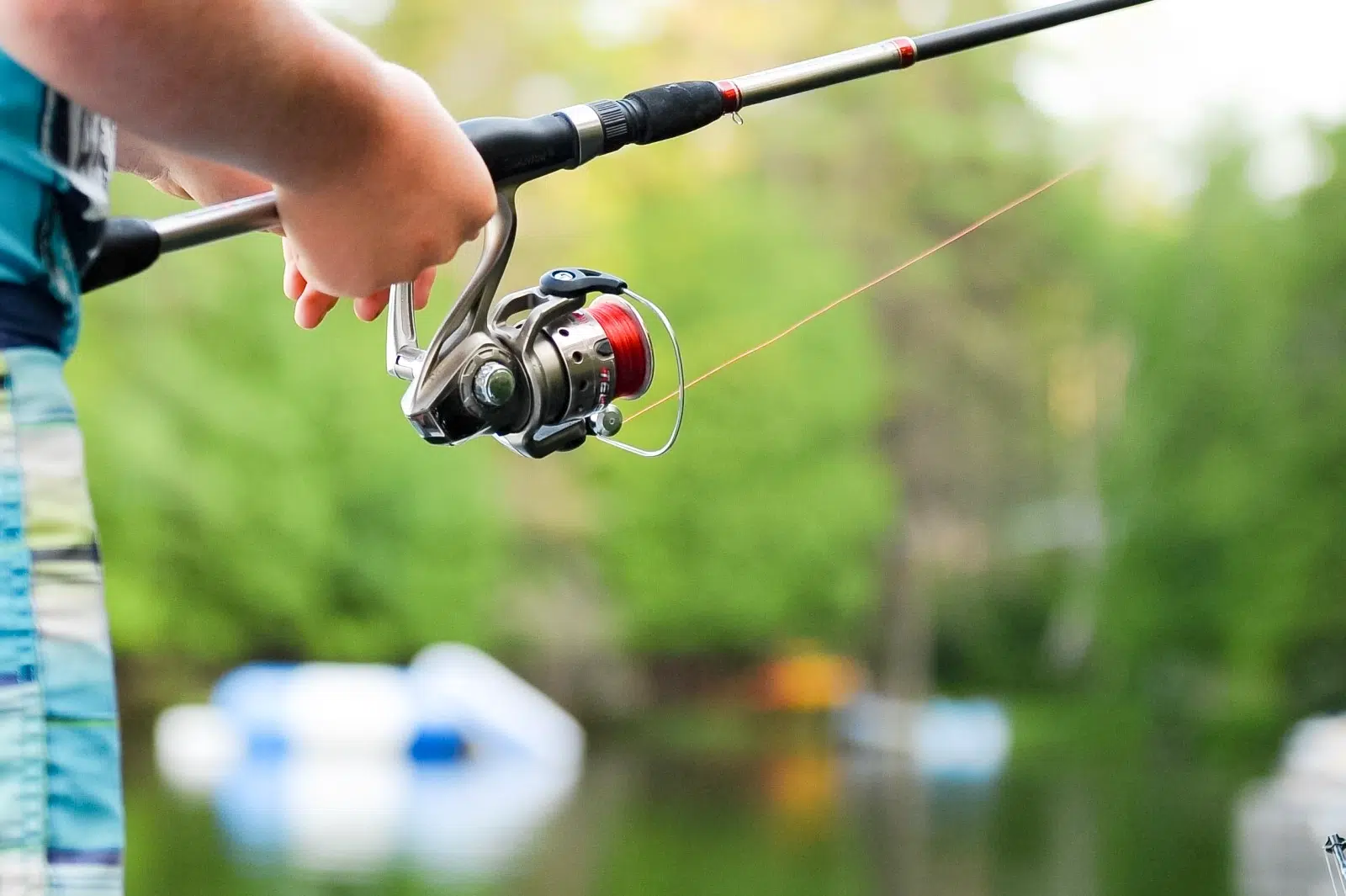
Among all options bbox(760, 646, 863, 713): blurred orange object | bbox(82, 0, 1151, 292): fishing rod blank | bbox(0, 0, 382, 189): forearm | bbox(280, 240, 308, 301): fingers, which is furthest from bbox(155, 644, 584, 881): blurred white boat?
bbox(0, 0, 382, 189): forearm

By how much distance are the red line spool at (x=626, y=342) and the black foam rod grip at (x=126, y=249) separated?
257 mm

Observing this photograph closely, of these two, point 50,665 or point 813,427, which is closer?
point 50,665

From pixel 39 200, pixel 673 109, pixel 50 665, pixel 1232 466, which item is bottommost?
pixel 50 665

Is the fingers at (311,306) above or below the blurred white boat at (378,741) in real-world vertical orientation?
below

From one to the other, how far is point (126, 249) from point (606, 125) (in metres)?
0.23

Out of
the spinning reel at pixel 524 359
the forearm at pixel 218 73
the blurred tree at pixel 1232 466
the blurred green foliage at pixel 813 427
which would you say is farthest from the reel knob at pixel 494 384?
A: the blurred tree at pixel 1232 466

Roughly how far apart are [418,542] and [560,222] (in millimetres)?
2971

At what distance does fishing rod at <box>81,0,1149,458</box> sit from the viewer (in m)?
0.67

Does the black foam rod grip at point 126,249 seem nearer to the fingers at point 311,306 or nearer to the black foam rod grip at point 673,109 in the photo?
the fingers at point 311,306

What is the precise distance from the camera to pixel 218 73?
0.48 metres

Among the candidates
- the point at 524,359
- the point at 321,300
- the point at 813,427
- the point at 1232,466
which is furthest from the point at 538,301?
the point at 813,427

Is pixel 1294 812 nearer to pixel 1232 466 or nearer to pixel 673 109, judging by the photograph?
pixel 1232 466

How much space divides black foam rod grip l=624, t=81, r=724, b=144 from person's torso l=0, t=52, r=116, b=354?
353mm

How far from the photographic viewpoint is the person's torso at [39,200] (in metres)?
0.47
